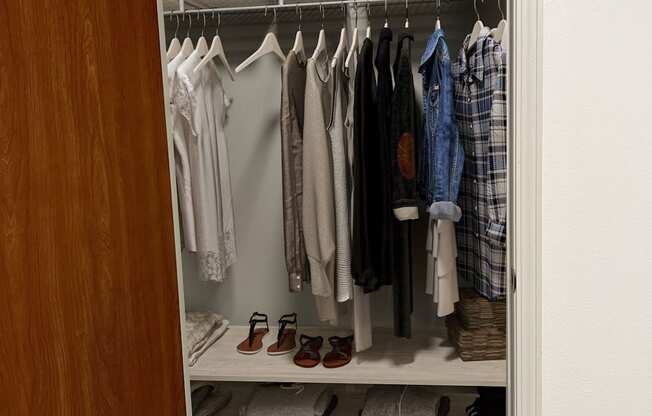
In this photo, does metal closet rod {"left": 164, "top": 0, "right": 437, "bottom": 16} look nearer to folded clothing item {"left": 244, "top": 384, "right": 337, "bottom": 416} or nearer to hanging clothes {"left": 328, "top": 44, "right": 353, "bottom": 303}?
hanging clothes {"left": 328, "top": 44, "right": 353, "bottom": 303}

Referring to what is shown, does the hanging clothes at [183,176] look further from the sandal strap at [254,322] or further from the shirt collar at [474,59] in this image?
the shirt collar at [474,59]

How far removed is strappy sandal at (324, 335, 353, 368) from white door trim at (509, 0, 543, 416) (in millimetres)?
1092

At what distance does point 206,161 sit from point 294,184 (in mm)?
367

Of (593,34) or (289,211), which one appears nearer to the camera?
(593,34)

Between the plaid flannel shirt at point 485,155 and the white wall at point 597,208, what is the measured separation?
1.99ft

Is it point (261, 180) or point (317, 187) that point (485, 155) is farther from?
point (261, 180)

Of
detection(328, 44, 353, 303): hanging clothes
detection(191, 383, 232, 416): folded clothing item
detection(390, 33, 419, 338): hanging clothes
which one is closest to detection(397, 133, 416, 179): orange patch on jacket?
detection(390, 33, 419, 338): hanging clothes

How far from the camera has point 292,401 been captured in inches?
96.3

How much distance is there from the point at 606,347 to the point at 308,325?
1.70m

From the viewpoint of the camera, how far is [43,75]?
0.92 meters

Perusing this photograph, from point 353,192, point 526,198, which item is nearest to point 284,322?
point 353,192

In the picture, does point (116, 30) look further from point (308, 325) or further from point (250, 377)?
point (308, 325)

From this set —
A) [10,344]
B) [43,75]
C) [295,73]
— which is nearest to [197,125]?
[295,73]

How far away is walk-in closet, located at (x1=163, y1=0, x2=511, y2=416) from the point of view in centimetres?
195
